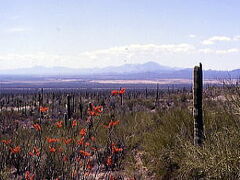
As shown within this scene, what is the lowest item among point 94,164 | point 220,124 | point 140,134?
point 94,164

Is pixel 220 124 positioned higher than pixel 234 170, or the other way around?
pixel 220 124

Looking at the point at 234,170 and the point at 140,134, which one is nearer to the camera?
the point at 234,170

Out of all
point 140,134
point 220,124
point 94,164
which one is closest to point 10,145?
point 94,164

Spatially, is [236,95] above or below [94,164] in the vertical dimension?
above

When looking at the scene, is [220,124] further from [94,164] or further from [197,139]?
[94,164]

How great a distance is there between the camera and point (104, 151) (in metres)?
11.1

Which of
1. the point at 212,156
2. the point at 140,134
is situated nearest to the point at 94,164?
the point at 140,134

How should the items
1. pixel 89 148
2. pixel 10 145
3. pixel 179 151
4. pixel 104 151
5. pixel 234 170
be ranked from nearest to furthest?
pixel 234 170 < pixel 179 151 < pixel 10 145 < pixel 104 151 < pixel 89 148

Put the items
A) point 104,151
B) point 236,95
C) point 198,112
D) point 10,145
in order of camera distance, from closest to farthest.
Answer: point 236,95
point 198,112
point 10,145
point 104,151

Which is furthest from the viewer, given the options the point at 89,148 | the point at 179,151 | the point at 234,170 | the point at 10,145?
the point at 89,148

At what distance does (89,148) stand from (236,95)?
6.04 metres

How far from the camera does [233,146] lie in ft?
21.5

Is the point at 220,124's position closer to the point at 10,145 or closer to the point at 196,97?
the point at 196,97

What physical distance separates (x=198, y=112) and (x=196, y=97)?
342 mm
